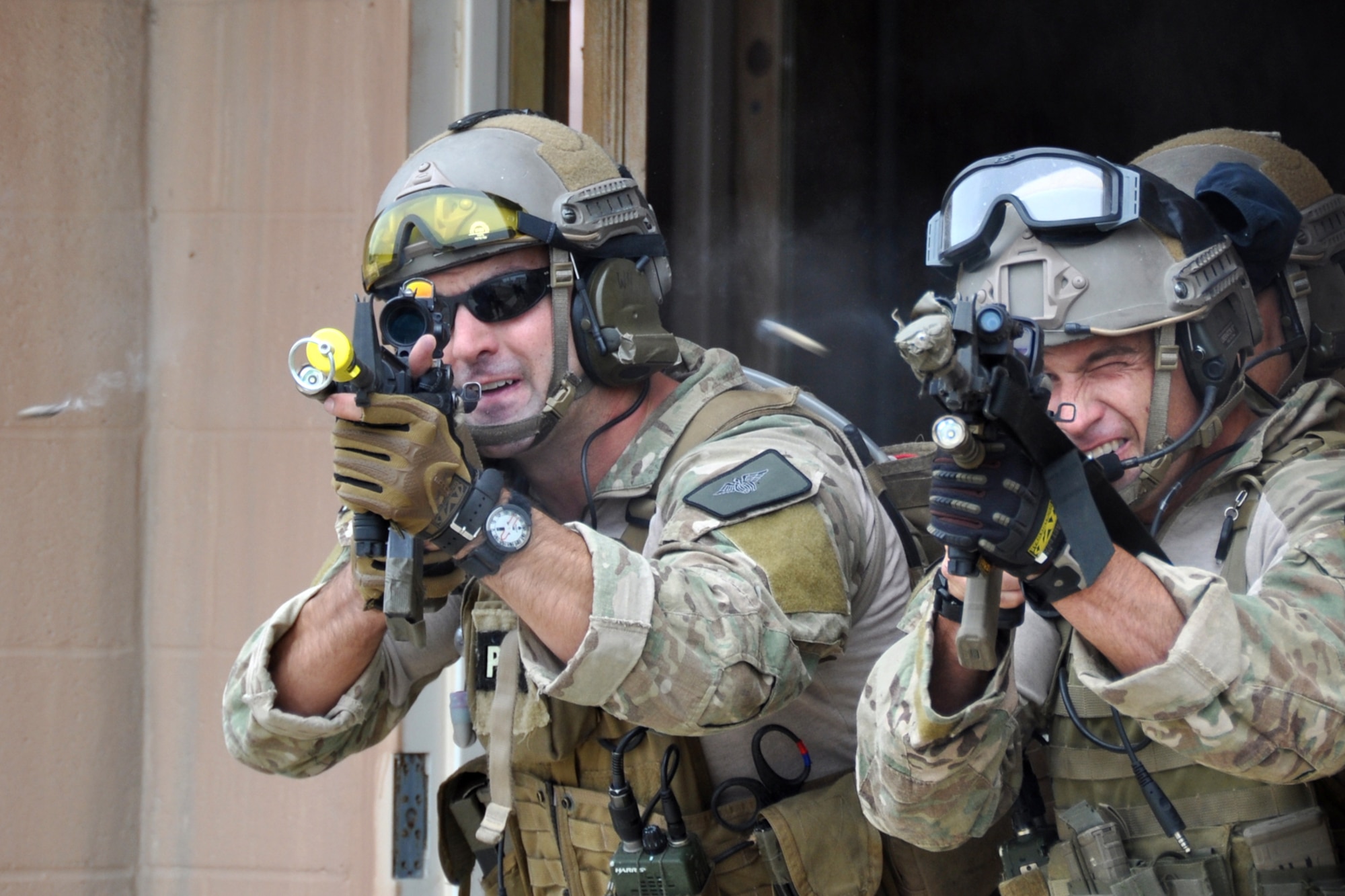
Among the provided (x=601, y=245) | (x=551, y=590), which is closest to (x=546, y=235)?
(x=601, y=245)

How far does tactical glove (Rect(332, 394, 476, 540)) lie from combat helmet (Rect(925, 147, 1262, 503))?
814 millimetres

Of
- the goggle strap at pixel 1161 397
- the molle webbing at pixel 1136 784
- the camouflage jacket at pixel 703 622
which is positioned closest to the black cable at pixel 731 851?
the camouflage jacket at pixel 703 622

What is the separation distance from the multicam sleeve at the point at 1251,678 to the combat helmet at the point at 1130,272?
384 mm

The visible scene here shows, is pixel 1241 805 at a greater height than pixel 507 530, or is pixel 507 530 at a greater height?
pixel 507 530

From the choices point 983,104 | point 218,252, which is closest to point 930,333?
point 218,252

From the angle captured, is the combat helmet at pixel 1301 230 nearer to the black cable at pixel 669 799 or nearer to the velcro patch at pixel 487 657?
the black cable at pixel 669 799

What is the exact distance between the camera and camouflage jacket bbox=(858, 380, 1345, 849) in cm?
154

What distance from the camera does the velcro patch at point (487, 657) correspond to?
89.4 inches

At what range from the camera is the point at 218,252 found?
3.15 meters

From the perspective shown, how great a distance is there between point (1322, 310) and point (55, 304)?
245 centimetres

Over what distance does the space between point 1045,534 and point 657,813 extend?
2.91 feet

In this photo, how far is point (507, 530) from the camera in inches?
71.7

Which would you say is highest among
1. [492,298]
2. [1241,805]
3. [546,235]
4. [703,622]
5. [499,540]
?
[546,235]

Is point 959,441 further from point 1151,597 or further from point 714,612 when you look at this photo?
point 714,612
